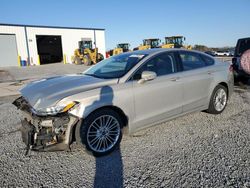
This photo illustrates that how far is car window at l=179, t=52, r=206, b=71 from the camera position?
4.31 meters

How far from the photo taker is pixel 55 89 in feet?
10.7

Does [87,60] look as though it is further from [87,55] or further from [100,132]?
[100,132]

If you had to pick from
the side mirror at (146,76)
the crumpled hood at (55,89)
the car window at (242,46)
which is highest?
the car window at (242,46)

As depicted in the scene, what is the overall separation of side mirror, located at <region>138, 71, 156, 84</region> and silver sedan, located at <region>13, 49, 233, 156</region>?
0.05 feet

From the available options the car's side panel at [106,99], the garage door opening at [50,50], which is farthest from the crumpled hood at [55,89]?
the garage door opening at [50,50]

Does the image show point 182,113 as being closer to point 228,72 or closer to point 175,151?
point 175,151

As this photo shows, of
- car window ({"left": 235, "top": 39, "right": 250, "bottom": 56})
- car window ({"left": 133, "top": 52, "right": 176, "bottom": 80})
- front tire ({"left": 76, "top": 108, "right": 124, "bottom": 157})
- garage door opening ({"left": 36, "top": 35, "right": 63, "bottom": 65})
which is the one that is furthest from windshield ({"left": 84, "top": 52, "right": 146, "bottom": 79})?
garage door opening ({"left": 36, "top": 35, "right": 63, "bottom": 65})

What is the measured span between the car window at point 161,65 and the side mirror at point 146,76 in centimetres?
9

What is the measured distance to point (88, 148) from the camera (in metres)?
3.19

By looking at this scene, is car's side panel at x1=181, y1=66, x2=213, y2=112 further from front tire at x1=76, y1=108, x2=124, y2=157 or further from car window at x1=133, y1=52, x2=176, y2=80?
front tire at x1=76, y1=108, x2=124, y2=157

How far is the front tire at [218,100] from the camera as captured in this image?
189 inches

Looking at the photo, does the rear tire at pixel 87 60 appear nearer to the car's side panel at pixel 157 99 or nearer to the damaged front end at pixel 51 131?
the car's side panel at pixel 157 99

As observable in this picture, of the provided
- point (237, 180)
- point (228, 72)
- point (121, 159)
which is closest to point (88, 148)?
point (121, 159)

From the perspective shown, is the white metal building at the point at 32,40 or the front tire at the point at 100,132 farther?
the white metal building at the point at 32,40
